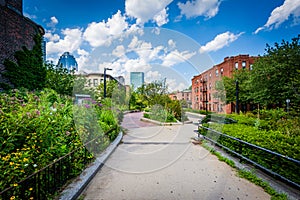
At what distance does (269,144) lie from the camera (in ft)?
12.2

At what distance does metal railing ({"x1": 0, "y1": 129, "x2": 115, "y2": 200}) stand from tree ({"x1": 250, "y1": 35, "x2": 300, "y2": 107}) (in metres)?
18.2

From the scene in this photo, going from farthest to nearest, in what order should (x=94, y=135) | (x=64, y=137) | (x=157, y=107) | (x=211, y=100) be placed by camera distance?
(x=211, y=100)
(x=157, y=107)
(x=94, y=135)
(x=64, y=137)

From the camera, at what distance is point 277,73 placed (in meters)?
16.1

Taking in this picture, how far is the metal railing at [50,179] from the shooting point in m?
2.17

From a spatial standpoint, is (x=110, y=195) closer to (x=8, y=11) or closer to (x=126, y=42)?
(x=126, y=42)

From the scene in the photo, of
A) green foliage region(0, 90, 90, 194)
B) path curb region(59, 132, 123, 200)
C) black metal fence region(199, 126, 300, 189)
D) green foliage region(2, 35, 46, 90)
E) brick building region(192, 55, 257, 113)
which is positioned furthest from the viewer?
brick building region(192, 55, 257, 113)

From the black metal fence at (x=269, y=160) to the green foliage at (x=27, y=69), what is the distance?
46.2 feet

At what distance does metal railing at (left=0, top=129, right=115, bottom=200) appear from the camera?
2.17 metres

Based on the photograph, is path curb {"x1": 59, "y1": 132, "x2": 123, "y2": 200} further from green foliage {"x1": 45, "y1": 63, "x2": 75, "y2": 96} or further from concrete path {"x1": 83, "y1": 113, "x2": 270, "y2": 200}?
green foliage {"x1": 45, "y1": 63, "x2": 75, "y2": 96}

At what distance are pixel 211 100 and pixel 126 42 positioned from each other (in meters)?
29.7

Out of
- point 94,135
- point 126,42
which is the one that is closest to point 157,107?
point 126,42

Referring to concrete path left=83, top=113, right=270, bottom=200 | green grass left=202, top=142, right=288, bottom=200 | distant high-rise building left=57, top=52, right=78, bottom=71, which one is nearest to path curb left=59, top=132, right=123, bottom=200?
concrete path left=83, top=113, right=270, bottom=200

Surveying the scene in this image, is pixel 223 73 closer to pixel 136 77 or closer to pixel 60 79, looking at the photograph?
pixel 136 77

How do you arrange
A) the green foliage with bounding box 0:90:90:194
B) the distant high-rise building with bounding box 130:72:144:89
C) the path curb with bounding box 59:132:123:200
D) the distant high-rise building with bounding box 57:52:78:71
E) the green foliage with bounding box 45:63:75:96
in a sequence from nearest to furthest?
the green foliage with bounding box 0:90:90:194, the path curb with bounding box 59:132:123:200, the distant high-rise building with bounding box 130:72:144:89, the green foliage with bounding box 45:63:75:96, the distant high-rise building with bounding box 57:52:78:71
